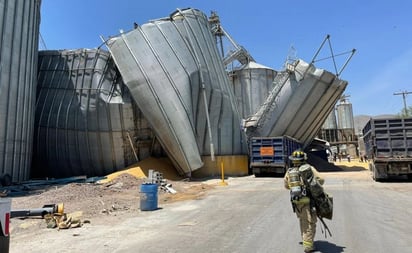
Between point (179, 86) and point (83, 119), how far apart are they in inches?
357

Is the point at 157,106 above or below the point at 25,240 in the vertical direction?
above

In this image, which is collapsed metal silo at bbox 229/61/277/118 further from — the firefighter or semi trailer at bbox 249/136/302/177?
the firefighter

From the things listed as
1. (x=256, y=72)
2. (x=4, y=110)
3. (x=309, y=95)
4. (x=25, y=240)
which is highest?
(x=256, y=72)

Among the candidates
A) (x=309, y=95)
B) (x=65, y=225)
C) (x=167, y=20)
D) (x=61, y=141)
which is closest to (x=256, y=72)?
(x=309, y=95)

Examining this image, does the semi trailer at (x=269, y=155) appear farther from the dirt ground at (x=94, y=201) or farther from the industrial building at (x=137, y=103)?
the dirt ground at (x=94, y=201)

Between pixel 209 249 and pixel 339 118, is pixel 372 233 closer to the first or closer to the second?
pixel 209 249

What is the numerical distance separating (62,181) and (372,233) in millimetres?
19320

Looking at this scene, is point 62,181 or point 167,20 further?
point 167,20

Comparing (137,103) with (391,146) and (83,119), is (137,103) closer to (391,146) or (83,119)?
(83,119)

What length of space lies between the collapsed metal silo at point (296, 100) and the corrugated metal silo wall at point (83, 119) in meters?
10.0

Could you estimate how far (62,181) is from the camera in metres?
20.8

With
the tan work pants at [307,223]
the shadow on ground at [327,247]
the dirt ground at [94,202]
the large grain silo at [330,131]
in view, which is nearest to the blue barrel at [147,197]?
the dirt ground at [94,202]

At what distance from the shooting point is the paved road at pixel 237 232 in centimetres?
566

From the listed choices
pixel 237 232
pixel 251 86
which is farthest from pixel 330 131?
pixel 237 232
